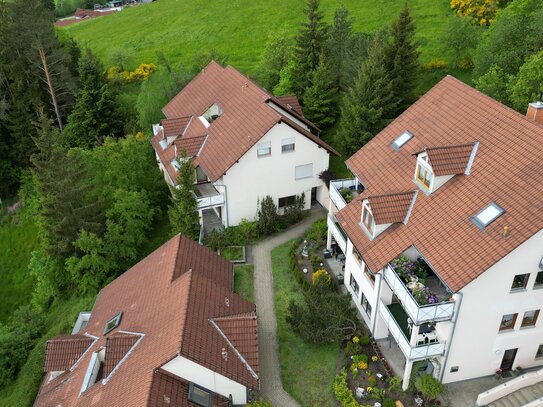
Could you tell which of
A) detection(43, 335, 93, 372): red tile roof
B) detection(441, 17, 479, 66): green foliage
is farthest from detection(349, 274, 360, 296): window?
detection(441, 17, 479, 66): green foliage

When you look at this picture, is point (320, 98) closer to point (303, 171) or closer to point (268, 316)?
point (303, 171)

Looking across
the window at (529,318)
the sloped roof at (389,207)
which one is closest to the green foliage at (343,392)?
the sloped roof at (389,207)

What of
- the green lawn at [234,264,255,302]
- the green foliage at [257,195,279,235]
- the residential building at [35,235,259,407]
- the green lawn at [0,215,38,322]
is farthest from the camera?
the green lawn at [0,215,38,322]

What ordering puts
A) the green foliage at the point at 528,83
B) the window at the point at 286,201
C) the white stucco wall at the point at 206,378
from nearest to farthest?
the white stucco wall at the point at 206,378
the green foliage at the point at 528,83
the window at the point at 286,201

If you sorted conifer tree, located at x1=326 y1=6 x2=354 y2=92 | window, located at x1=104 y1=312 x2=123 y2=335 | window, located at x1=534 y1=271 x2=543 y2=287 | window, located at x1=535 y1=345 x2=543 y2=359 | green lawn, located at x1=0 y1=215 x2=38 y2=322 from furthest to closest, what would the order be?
conifer tree, located at x1=326 y1=6 x2=354 y2=92 → green lawn, located at x1=0 y1=215 x2=38 y2=322 → window, located at x1=104 y1=312 x2=123 y2=335 → window, located at x1=535 y1=345 x2=543 y2=359 → window, located at x1=534 y1=271 x2=543 y2=287

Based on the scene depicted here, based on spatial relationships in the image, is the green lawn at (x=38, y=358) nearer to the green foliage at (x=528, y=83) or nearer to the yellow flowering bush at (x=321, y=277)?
the yellow flowering bush at (x=321, y=277)

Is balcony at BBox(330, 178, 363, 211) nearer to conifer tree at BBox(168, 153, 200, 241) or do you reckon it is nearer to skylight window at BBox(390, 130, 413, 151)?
skylight window at BBox(390, 130, 413, 151)
